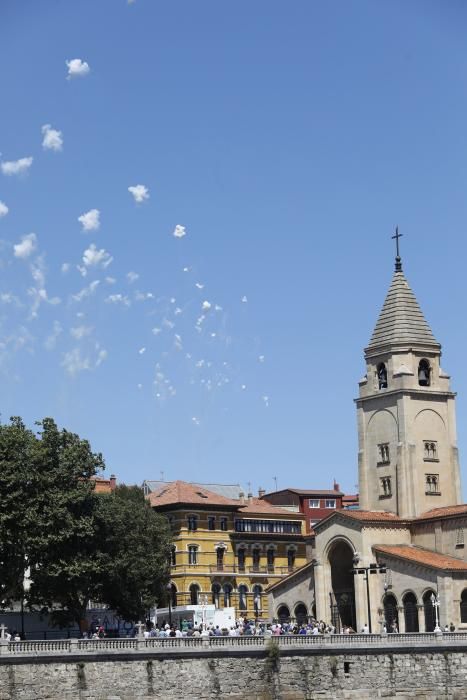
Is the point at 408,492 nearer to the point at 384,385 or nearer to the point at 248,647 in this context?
the point at 384,385

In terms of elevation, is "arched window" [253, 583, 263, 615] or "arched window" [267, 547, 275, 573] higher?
"arched window" [267, 547, 275, 573]

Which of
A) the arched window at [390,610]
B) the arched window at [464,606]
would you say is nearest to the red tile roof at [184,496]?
the arched window at [390,610]

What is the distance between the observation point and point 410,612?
335 feet

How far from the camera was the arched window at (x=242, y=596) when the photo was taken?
12900cm

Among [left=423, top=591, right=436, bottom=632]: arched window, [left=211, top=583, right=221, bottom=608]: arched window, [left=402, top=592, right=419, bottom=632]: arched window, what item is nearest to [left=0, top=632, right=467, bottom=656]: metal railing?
[left=423, top=591, right=436, bottom=632]: arched window

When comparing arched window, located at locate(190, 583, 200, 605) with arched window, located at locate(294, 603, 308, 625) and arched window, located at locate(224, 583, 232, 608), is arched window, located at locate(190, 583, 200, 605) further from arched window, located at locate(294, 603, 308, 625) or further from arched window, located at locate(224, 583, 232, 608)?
arched window, located at locate(294, 603, 308, 625)

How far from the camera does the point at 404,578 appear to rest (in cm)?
10306

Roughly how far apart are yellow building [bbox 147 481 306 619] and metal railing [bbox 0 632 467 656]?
5066cm

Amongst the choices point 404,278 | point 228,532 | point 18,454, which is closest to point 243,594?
point 228,532

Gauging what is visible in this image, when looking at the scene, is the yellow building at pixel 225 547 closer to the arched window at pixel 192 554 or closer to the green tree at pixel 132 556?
the arched window at pixel 192 554

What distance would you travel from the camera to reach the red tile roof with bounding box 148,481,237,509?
421 feet

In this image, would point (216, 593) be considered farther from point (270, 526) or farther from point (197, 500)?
point (270, 526)

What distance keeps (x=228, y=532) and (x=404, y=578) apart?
30.4 metres

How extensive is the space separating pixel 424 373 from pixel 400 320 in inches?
187
